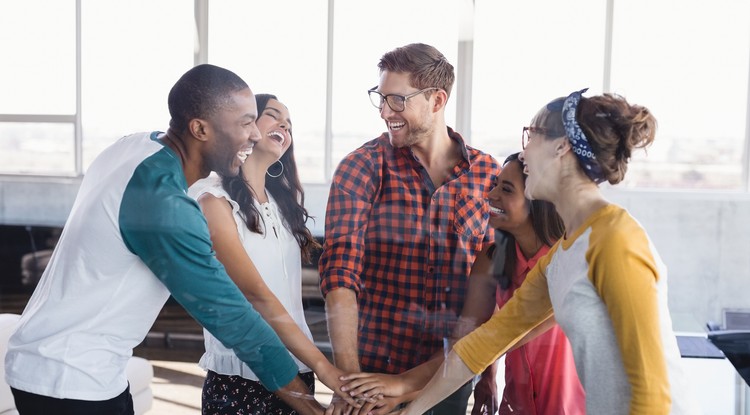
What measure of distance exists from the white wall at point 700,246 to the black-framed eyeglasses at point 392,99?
0.44 metres

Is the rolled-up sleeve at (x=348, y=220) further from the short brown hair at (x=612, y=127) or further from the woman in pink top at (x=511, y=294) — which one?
the short brown hair at (x=612, y=127)

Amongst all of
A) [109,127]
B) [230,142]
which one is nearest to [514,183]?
[230,142]

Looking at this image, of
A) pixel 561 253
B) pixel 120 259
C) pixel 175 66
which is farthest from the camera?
pixel 175 66

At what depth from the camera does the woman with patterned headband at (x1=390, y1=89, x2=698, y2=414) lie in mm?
1110

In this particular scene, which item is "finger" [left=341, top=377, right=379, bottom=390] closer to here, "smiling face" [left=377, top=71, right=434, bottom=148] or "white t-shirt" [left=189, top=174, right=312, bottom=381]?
"white t-shirt" [left=189, top=174, right=312, bottom=381]

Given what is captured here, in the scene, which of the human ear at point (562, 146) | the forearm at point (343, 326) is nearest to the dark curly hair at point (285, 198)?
the forearm at point (343, 326)

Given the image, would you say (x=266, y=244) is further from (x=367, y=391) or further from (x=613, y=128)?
(x=613, y=128)

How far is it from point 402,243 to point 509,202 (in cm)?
23

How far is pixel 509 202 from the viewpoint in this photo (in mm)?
1390

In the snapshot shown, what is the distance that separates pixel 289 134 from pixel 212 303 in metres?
0.37

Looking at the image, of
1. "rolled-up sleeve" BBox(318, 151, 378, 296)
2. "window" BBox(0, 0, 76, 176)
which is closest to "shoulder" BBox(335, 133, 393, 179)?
"rolled-up sleeve" BBox(318, 151, 378, 296)

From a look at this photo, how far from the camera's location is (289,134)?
1.46 meters

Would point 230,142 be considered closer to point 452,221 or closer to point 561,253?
point 452,221

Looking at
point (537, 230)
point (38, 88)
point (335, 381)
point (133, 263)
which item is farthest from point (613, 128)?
point (38, 88)
